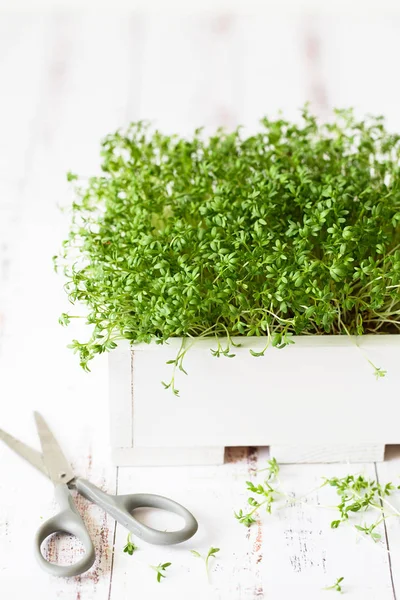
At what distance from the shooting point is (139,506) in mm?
1433

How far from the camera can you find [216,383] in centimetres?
144

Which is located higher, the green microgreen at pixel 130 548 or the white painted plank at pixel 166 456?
the white painted plank at pixel 166 456

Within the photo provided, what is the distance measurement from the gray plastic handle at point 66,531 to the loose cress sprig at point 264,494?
23 centimetres

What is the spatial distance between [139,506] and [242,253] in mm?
399

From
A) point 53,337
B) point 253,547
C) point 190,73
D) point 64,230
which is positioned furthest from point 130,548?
point 190,73

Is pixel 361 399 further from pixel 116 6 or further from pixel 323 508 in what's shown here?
pixel 116 6

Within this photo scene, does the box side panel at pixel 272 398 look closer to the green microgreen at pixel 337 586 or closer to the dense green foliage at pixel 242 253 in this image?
the dense green foliage at pixel 242 253

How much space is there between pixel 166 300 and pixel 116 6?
2.13 metres

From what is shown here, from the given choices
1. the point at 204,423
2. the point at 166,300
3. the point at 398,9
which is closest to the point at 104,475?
the point at 204,423

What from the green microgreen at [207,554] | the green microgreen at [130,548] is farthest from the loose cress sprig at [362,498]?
the green microgreen at [130,548]

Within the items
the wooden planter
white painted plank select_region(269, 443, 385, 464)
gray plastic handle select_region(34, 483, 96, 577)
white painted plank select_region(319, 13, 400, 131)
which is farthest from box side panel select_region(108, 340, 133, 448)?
white painted plank select_region(319, 13, 400, 131)

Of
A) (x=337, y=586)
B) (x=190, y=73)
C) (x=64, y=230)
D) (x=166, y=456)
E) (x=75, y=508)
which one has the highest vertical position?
(x=190, y=73)

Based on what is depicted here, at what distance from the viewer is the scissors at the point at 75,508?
4.42ft

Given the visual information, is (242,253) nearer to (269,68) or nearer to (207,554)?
(207,554)
